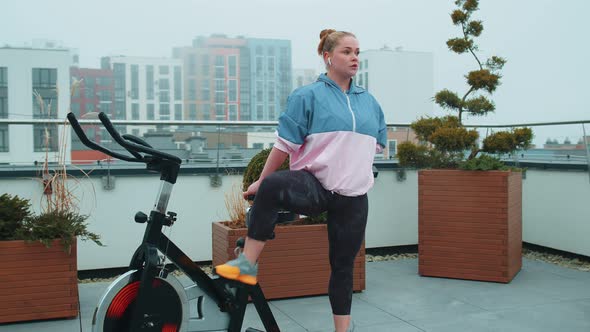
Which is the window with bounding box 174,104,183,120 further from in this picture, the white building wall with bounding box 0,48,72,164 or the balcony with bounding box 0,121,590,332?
the balcony with bounding box 0,121,590,332

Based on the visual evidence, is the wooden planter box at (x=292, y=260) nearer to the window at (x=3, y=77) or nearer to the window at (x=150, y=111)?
the window at (x=3, y=77)

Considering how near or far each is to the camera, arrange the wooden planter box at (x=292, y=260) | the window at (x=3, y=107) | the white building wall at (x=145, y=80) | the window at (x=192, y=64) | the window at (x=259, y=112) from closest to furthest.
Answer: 1. the wooden planter box at (x=292, y=260)
2. the window at (x=3, y=107)
3. the white building wall at (x=145, y=80)
4. the window at (x=192, y=64)
5. the window at (x=259, y=112)

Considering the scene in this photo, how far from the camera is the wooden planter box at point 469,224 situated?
→ 4492 mm

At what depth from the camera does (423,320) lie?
3.57 metres

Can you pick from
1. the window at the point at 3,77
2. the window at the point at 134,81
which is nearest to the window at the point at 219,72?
the window at the point at 134,81

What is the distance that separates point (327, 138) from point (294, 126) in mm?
136

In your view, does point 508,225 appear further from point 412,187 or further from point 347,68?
point 347,68

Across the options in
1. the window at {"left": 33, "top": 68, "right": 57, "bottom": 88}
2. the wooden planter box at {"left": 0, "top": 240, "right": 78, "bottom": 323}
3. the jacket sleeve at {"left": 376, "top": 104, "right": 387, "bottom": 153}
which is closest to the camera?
the jacket sleeve at {"left": 376, "top": 104, "right": 387, "bottom": 153}

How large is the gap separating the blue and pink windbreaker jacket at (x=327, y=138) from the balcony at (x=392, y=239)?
1.33m

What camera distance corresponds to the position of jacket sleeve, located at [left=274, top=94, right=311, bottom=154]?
7.73 ft

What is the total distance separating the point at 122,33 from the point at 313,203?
1606 centimetres

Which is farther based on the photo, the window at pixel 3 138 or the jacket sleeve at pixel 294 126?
the window at pixel 3 138

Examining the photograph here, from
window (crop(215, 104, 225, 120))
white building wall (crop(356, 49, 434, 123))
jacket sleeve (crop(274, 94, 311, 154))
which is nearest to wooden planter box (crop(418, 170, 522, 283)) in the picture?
jacket sleeve (crop(274, 94, 311, 154))

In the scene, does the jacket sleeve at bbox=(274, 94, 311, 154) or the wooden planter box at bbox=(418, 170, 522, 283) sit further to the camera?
the wooden planter box at bbox=(418, 170, 522, 283)
